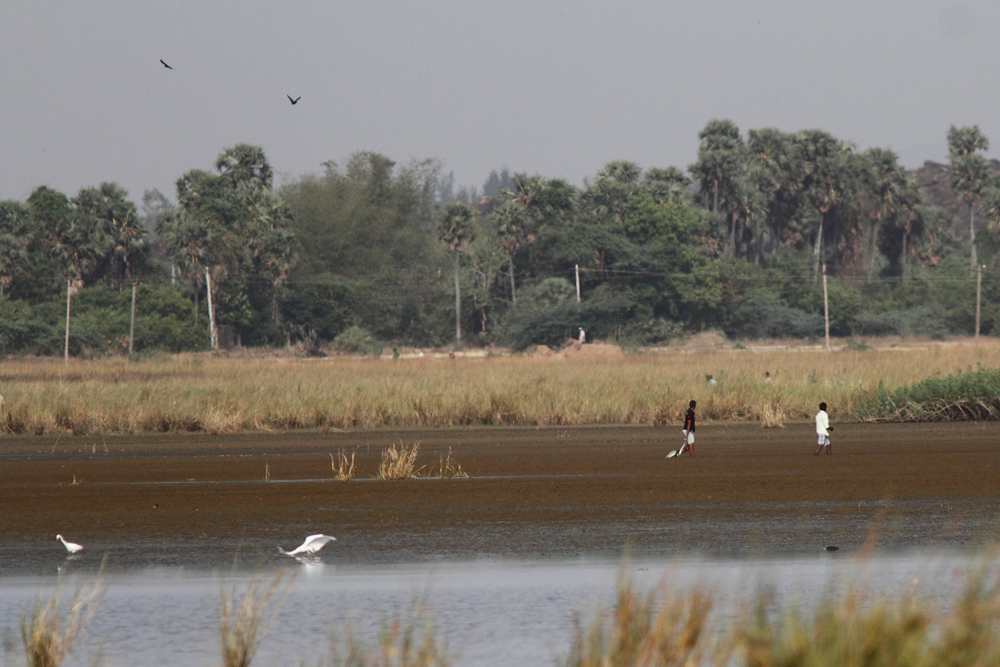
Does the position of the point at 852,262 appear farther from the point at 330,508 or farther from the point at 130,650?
the point at 130,650

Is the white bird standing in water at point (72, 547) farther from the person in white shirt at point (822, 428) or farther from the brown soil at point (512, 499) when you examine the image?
the person in white shirt at point (822, 428)

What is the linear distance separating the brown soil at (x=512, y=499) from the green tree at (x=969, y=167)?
289 ft

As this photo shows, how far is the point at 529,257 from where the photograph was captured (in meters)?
91.1

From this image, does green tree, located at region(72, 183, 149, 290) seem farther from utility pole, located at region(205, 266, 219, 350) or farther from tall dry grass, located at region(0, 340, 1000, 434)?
tall dry grass, located at region(0, 340, 1000, 434)

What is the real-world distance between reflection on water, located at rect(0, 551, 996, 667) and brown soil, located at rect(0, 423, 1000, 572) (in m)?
0.51

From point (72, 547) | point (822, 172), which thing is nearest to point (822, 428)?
point (72, 547)

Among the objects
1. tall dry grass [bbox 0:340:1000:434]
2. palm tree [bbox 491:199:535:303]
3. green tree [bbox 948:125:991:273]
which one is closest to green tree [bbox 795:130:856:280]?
green tree [bbox 948:125:991:273]

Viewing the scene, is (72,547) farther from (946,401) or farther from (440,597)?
(946,401)

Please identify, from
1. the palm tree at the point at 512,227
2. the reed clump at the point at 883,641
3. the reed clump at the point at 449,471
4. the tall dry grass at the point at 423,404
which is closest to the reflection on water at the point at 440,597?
the reed clump at the point at 883,641

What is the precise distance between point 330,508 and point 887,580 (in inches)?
279

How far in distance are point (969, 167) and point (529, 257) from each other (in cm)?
4100

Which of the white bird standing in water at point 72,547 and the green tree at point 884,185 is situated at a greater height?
the green tree at point 884,185

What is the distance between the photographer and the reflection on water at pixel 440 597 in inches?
300

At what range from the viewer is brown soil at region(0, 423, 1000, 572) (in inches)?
452
